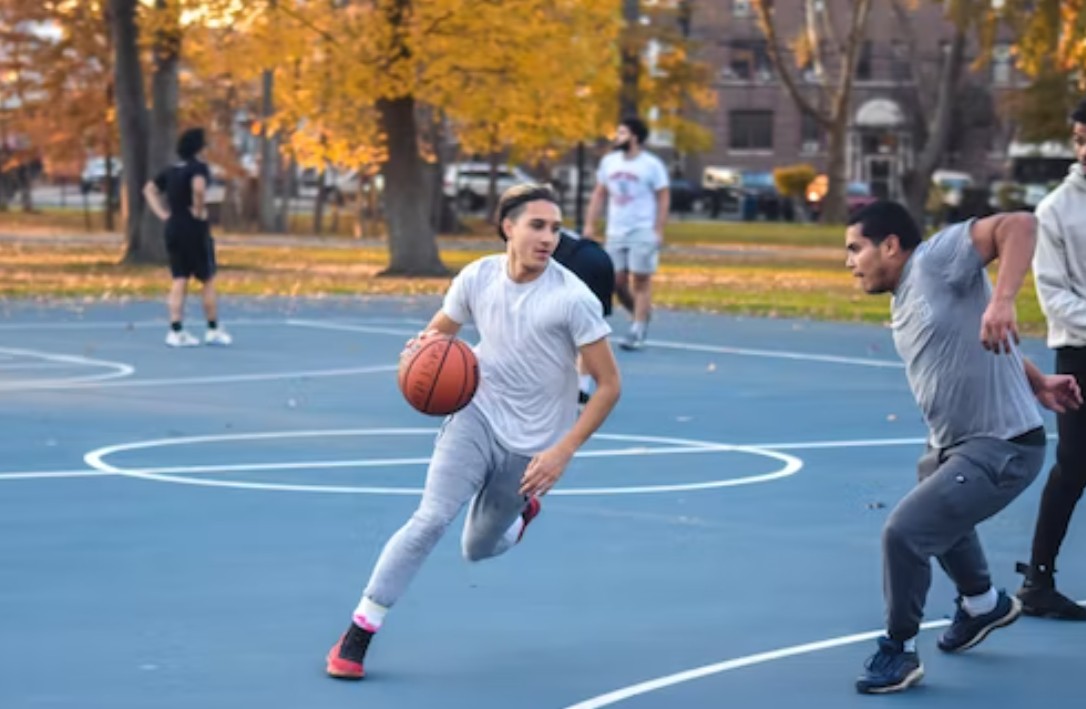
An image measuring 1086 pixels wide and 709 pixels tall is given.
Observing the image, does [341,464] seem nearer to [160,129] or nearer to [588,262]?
[588,262]

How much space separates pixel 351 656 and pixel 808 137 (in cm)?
9657

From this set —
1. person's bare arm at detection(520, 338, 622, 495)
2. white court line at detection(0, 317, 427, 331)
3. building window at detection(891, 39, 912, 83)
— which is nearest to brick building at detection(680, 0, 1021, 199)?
building window at detection(891, 39, 912, 83)

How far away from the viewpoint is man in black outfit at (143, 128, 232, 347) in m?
21.0

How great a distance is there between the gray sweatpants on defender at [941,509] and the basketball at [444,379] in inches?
59.9

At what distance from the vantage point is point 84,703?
298 inches

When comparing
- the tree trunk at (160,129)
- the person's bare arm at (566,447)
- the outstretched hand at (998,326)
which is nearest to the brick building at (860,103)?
the tree trunk at (160,129)

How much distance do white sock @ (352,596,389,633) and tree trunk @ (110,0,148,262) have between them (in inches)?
1216

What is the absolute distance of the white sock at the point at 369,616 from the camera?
8031mm

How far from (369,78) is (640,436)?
20889 millimetres

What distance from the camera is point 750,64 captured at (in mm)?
103500

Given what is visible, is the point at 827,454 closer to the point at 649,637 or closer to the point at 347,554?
the point at 347,554

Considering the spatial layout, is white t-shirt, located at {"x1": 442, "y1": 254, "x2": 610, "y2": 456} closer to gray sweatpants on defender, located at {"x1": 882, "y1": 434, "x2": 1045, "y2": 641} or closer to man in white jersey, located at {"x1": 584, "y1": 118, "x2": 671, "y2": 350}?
gray sweatpants on defender, located at {"x1": 882, "y1": 434, "x2": 1045, "y2": 641}

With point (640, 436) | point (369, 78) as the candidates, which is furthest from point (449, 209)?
point (640, 436)

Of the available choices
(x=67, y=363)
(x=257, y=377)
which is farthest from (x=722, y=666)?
(x=67, y=363)
